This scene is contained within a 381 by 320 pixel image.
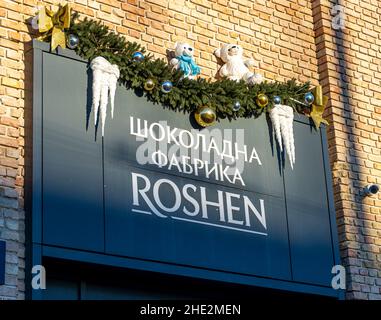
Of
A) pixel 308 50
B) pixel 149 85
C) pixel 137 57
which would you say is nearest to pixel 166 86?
pixel 149 85

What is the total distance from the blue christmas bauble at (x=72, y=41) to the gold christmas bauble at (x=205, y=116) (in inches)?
50.6

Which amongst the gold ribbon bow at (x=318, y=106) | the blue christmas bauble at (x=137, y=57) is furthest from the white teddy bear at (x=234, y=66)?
the blue christmas bauble at (x=137, y=57)

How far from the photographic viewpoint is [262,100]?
9117 mm

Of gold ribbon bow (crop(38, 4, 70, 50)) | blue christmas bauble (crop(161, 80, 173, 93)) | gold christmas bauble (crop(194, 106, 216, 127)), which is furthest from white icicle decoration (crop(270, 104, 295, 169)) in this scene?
gold ribbon bow (crop(38, 4, 70, 50))

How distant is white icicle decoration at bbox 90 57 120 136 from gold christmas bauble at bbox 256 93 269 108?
153cm

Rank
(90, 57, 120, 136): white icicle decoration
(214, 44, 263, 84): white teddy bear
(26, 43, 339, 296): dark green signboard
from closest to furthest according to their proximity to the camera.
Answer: (26, 43, 339, 296): dark green signboard
(90, 57, 120, 136): white icicle decoration
(214, 44, 263, 84): white teddy bear

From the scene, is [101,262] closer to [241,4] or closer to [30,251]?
[30,251]

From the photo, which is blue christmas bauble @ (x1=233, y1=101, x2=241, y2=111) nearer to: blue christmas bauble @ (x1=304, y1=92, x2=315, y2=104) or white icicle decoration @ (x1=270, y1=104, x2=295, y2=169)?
white icicle decoration @ (x1=270, y1=104, x2=295, y2=169)

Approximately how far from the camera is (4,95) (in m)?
7.66

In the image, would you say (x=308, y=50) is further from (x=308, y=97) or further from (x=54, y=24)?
(x=54, y=24)

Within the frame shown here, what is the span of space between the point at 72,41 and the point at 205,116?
1.38 metres

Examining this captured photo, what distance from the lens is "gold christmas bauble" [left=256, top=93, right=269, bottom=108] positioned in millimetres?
9117

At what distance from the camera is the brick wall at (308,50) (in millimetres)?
8703

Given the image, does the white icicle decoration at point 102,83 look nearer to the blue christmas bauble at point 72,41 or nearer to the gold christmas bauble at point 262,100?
the blue christmas bauble at point 72,41
